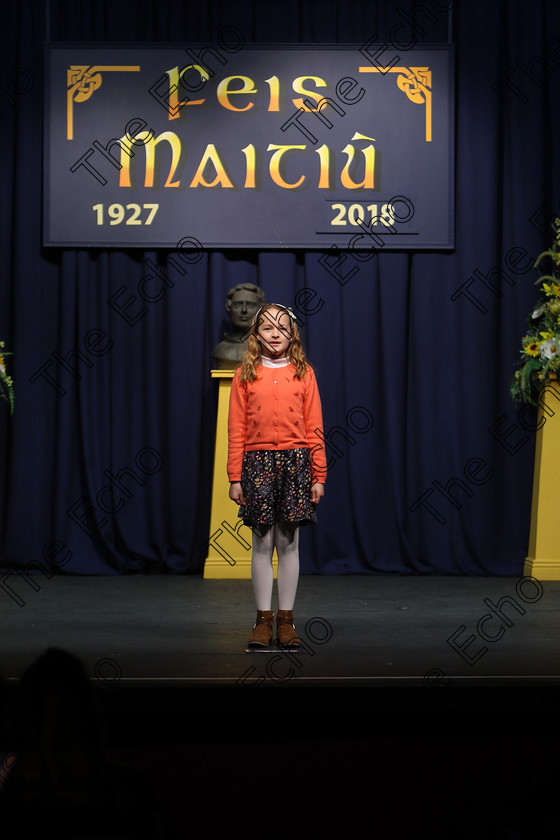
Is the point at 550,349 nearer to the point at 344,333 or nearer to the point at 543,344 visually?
the point at 543,344

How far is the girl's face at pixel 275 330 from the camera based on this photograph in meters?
3.50

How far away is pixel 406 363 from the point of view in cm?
550

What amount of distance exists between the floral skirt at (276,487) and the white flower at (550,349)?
6.56ft

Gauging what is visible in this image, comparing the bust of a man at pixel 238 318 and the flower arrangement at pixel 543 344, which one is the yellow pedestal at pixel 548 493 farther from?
the bust of a man at pixel 238 318

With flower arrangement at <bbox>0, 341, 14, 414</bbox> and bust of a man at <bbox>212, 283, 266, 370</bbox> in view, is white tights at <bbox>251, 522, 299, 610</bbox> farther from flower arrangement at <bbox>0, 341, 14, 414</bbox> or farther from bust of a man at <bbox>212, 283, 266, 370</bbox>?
flower arrangement at <bbox>0, 341, 14, 414</bbox>

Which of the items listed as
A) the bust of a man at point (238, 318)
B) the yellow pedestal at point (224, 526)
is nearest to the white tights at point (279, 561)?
the yellow pedestal at point (224, 526)

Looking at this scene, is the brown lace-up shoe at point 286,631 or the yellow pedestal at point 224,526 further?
the yellow pedestal at point 224,526

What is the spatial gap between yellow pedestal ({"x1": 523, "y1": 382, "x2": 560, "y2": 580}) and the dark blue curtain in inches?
14.2

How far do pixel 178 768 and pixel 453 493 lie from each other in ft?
10.6

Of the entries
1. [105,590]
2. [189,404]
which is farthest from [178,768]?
[189,404]

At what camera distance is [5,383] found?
209 inches

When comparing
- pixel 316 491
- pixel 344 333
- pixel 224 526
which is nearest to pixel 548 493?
pixel 344 333

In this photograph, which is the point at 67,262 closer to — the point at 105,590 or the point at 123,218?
the point at 123,218

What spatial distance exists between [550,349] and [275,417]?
6.88ft
